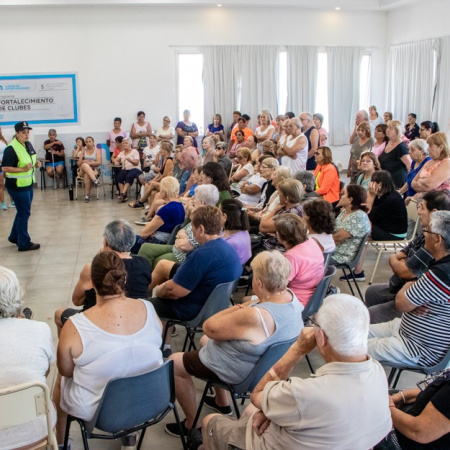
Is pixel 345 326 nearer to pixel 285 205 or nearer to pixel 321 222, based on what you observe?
pixel 321 222

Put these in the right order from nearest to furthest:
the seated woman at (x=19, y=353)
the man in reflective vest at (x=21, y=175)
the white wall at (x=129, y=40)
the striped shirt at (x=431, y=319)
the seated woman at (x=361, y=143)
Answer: the seated woman at (x=19, y=353)
the striped shirt at (x=431, y=319)
the man in reflective vest at (x=21, y=175)
the seated woman at (x=361, y=143)
the white wall at (x=129, y=40)

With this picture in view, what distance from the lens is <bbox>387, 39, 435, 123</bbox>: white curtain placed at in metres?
11.3

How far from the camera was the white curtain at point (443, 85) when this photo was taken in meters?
10.7

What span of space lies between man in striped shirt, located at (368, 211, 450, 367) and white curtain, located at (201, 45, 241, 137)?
10.1 meters

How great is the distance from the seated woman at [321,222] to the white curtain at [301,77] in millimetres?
9239

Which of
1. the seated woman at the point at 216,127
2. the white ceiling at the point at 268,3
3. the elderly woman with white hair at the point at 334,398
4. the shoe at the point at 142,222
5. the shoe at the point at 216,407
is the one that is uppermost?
the white ceiling at the point at 268,3

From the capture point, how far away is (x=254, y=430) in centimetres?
204

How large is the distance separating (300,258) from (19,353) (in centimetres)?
180

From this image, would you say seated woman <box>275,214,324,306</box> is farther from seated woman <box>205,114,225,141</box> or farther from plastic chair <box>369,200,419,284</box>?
seated woman <box>205,114,225,141</box>

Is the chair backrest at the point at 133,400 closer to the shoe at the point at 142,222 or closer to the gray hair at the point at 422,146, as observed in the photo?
the gray hair at the point at 422,146

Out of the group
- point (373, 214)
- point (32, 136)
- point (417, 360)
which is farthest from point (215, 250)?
point (32, 136)

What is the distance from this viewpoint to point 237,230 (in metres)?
4.08

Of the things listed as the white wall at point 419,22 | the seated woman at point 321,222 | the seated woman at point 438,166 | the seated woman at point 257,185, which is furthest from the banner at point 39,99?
the seated woman at point 321,222

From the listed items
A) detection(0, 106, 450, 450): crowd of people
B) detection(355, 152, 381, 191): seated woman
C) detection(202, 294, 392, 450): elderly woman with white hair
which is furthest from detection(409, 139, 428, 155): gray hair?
detection(202, 294, 392, 450): elderly woman with white hair
